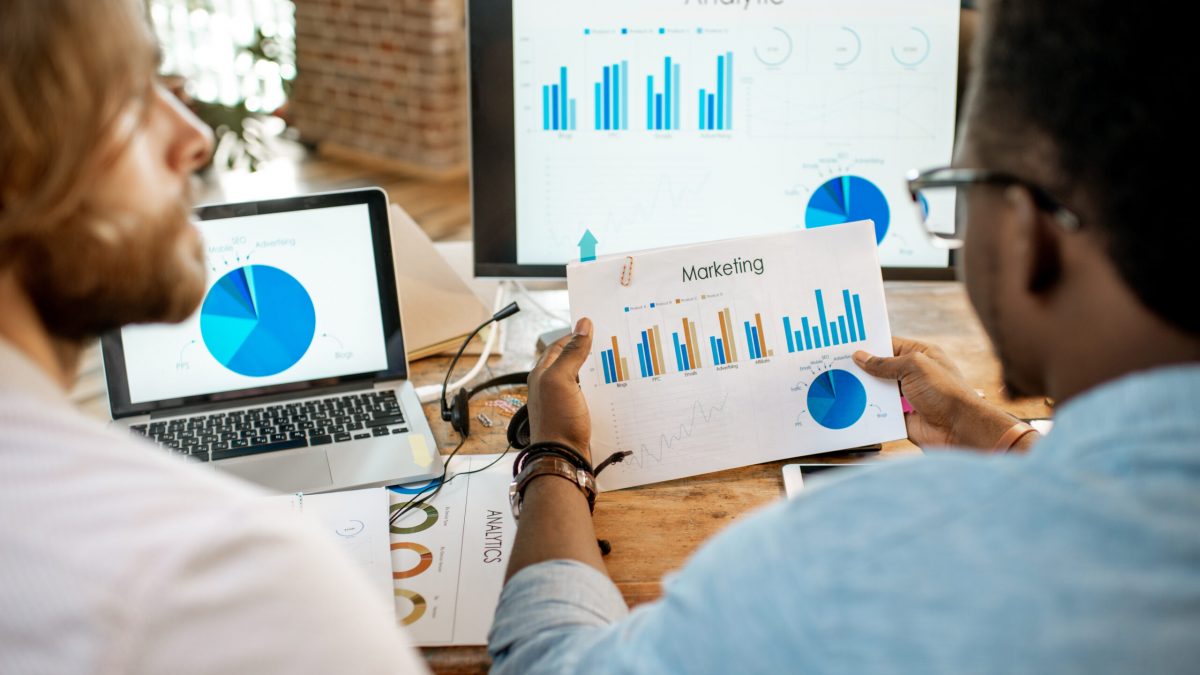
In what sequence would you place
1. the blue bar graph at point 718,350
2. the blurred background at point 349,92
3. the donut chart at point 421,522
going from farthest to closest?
the blurred background at point 349,92 → the blue bar graph at point 718,350 → the donut chart at point 421,522

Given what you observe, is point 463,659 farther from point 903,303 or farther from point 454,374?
point 903,303

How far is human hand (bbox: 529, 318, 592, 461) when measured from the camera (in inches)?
40.3

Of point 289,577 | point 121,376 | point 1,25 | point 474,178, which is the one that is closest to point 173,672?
point 289,577

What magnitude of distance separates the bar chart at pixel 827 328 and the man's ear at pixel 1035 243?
49 centimetres

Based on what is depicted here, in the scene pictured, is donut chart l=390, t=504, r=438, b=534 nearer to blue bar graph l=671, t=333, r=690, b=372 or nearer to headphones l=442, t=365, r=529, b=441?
headphones l=442, t=365, r=529, b=441

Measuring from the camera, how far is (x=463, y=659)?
86cm

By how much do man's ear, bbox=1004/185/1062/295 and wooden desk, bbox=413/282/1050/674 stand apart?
0.46 m

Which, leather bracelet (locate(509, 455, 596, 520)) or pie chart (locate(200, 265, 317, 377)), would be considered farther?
pie chart (locate(200, 265, 317, 377))

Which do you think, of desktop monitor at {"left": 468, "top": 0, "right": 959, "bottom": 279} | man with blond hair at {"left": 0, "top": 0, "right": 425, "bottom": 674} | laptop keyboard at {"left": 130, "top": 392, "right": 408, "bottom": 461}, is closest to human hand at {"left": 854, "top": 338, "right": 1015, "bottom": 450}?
desktop monitor at {"left": 468, "top": 0, "right": 959, "bottom": 279}

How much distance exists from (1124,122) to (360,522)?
763 millimetres

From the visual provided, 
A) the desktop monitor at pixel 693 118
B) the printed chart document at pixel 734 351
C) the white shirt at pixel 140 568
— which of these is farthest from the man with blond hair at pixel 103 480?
the desktop monitor at pixel 693 118

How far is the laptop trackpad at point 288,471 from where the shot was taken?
3.46 feet

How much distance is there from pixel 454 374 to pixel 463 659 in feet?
1.73

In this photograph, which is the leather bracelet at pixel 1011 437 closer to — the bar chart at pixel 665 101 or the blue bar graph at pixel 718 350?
the blue bar graph at pixel 718 350
